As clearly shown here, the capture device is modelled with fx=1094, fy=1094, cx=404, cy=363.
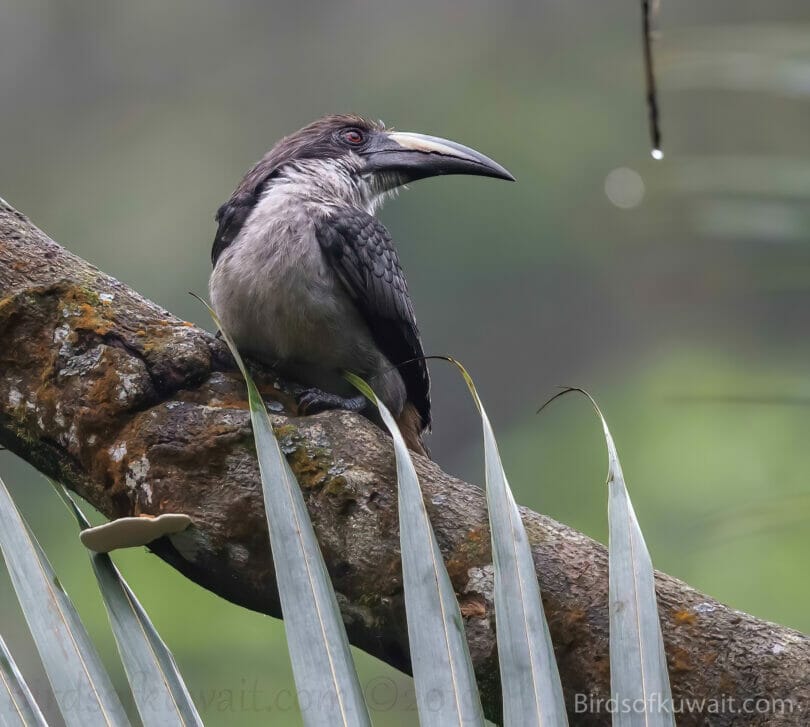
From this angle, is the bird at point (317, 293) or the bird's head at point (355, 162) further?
the bird's head at point (355, 162)

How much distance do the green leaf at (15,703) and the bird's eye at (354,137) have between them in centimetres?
265

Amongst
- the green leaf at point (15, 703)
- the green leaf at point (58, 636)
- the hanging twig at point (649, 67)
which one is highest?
the hanging twig at point (649, 67)

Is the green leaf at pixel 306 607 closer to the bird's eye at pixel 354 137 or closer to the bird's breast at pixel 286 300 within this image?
the bird's breast at pixel 286 300

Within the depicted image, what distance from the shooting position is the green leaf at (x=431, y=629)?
4.84 ft

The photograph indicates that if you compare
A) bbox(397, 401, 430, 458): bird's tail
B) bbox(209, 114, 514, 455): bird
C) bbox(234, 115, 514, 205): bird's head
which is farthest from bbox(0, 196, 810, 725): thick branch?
bbox(234, 115, 514, 205): bird's head

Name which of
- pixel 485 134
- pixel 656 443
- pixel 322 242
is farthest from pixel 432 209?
pixel 322 242

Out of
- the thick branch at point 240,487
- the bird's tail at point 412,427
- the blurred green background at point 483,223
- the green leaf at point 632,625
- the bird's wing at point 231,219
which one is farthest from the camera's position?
the blurred green background at point 483,223

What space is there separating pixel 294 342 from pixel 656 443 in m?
7.68

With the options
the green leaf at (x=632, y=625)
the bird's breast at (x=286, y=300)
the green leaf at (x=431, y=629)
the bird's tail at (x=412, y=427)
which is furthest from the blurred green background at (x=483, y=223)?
the green leaf at (x=632, y=625)

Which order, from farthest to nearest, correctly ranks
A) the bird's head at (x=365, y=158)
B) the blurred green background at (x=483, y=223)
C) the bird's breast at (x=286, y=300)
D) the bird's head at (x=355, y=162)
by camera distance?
the blurred green background at (x=483, y=223) < the bird's head at (x=365, y=158) < the bird's head at (x=355, y=162) < the bird's breast at (x=286, y=300)

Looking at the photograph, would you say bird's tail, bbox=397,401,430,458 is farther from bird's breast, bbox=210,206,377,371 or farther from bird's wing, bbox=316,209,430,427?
bird's breast, bbox=210,206,377,371

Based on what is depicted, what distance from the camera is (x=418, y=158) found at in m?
3.85

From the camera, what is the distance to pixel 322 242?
3.14 m

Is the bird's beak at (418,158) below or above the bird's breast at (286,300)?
above
